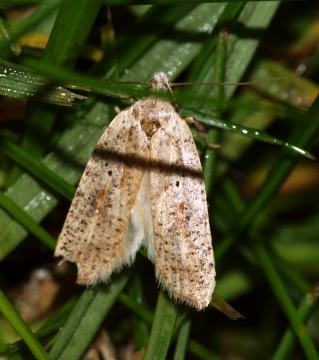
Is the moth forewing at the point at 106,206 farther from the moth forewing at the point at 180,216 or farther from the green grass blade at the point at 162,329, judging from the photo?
the green grass blade at the point at 162,329

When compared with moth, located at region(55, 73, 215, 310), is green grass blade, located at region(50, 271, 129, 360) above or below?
below

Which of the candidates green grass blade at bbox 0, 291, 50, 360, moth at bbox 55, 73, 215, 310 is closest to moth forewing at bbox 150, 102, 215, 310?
moth at bbox 55, 73, 215, 310

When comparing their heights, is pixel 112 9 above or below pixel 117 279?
above

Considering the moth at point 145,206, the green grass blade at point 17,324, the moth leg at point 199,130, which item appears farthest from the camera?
the moth leg at point 199,130

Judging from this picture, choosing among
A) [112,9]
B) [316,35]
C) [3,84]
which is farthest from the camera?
[316,35]

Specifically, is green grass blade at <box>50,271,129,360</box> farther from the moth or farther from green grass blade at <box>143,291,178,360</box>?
green grass blade at <box>143,291,178,360</box>

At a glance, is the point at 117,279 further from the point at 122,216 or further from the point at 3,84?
the point at 3,84

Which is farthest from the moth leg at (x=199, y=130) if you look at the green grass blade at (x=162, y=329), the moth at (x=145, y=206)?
the green grass blade at (x=162, y=329)

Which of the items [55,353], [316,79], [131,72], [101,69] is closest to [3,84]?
[101,69]
